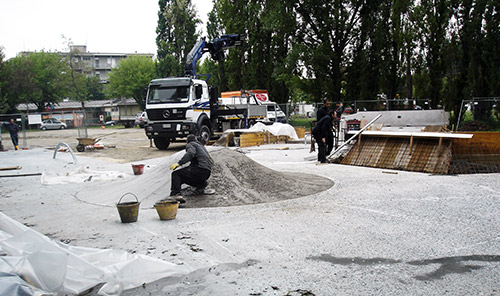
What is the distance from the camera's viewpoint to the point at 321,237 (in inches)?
224

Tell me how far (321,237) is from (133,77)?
59396mm

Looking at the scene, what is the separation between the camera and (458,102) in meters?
24.7

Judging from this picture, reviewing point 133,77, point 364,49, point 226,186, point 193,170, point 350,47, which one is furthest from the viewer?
point 133,77

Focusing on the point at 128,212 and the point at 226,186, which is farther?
the point at 226,186

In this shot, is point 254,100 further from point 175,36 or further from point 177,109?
point 175,36

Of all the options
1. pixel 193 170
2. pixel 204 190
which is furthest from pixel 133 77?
pixel 193 170

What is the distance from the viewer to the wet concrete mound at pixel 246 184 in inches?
320

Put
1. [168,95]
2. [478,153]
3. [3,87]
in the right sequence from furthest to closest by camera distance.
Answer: [3,87], [168,95], [478,153]

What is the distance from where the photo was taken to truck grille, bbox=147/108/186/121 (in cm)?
1856

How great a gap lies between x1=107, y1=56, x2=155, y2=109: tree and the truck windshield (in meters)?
42.2

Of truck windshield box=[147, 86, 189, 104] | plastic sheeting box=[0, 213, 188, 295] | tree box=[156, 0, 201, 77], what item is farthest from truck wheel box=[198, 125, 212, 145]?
tree box=[156, 0, 201, 77]

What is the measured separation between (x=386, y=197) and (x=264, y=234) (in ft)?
11.4

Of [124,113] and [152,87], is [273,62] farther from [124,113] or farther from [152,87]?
[124,113]

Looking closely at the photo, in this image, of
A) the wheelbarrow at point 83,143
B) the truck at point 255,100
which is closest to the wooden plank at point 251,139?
the truck at point 255,100
